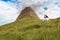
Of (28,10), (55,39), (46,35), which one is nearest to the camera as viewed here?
(55,39)

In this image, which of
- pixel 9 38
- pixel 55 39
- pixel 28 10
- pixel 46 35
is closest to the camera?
pixel 55 39

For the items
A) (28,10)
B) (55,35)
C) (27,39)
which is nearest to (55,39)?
(55,35)

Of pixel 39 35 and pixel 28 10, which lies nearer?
pixel 39 35

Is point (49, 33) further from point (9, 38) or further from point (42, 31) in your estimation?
point (9, 38)

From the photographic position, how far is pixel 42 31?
88.2ft

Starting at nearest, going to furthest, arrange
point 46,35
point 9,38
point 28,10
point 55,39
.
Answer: point 55,39 < point 46,35 < point 9,38 < point 28,10

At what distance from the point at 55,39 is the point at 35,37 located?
2.60 m

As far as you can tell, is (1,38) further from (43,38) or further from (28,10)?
(28,10)

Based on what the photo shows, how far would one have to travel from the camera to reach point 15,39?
2531cm

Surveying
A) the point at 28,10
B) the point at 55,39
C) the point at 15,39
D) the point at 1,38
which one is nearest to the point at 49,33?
the point at 55,39

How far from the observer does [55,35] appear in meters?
24.6

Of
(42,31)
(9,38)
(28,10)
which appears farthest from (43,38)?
(28,10)

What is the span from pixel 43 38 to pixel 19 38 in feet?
10.1

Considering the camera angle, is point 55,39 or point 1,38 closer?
point 55,39
